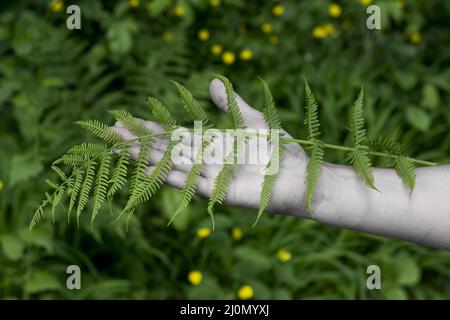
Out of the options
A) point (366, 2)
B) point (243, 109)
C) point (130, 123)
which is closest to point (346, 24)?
point (366, 2)

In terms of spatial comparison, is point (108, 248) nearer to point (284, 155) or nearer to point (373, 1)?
point (284, 155)

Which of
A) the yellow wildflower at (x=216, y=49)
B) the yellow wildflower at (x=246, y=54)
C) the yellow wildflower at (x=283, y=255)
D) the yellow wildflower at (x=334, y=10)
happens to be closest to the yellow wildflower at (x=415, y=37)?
the yellow wildflower at (x=334, y=10)

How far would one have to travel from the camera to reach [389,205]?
1381 millimetres

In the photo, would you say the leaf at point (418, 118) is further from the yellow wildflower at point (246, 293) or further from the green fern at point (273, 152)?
the green fern at point (273, 152)

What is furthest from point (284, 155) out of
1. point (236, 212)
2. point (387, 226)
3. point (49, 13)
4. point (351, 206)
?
point (49, 13)

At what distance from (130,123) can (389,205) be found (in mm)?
635

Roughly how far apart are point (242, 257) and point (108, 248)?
→ 1.84 feet

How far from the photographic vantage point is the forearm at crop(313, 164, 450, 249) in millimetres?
1380

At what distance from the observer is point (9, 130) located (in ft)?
8.87

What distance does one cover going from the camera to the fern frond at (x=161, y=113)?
1.25 m

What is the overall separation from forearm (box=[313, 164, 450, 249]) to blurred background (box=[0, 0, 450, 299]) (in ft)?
2.78

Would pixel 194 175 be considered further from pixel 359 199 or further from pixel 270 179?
pixel 359 199
